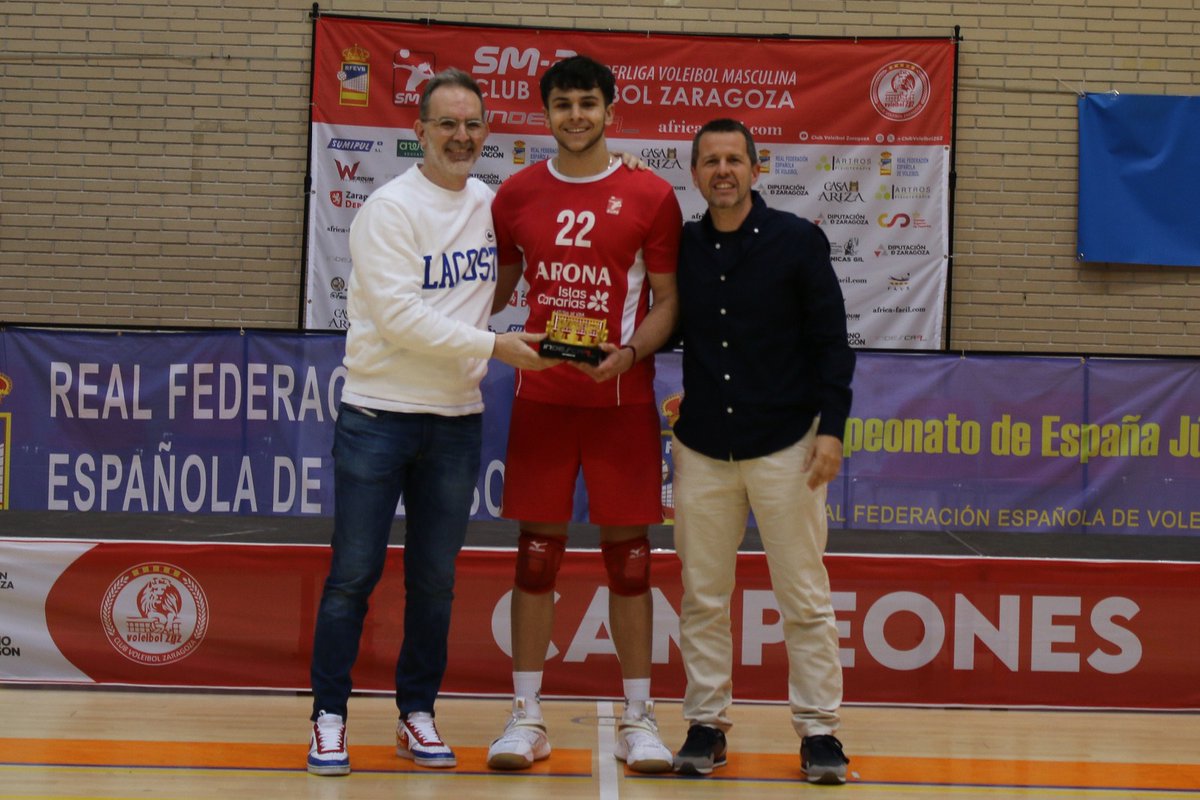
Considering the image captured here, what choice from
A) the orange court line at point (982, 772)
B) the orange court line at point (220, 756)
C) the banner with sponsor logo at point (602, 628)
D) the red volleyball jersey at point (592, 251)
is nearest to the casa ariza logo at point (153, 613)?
the banner with sponsor logo at point (602, 628)

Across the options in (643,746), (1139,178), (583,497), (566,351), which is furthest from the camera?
(1139,178)

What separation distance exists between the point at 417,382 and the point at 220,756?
1.21 metres

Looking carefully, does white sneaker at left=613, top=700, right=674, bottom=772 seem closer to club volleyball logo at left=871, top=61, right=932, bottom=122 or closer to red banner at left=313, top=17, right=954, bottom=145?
red banner at left=313, top=17, right=954, bottom=145

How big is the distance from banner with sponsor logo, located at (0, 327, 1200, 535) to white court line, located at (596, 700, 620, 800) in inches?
87.4

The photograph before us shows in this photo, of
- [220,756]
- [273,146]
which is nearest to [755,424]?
[220,756]

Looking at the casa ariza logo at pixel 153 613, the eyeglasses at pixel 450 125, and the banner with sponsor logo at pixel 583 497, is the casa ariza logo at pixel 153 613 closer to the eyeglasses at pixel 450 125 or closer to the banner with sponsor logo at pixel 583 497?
the eyeglasses at pixel 450 125

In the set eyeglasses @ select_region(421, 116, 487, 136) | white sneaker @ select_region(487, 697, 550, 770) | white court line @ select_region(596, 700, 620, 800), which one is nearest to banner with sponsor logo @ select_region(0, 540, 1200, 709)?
white court line @ select_region(596, 700, 620, 800)

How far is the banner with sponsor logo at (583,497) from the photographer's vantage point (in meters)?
6.50

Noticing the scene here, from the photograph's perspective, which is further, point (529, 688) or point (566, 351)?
point (529, 688)

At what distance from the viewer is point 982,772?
12.0ft

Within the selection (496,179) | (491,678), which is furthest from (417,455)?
(496,179)

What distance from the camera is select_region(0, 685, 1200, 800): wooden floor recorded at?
3.37 m

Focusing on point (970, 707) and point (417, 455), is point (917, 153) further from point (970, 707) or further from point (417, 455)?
point (417, 455)

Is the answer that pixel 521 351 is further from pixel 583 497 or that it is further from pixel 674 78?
pixel 674 78
